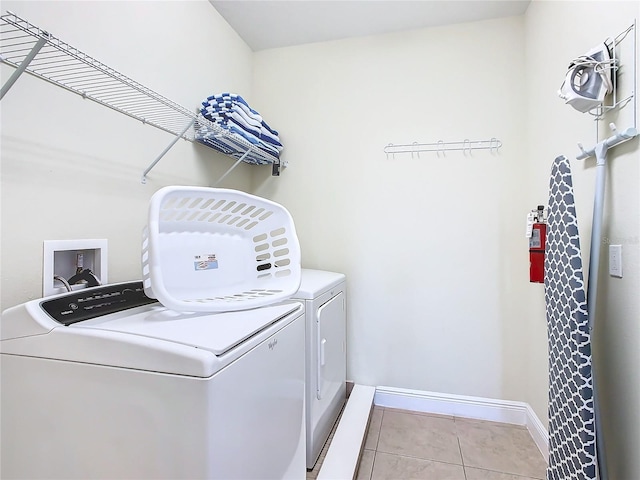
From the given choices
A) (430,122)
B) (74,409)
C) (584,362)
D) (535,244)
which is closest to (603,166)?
(535,244)

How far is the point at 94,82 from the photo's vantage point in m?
1.34

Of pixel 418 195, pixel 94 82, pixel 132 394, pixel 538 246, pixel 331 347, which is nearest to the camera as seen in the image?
pixel 132 394

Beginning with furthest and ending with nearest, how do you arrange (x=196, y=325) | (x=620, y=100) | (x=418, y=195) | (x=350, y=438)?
(x=418, y=195) < (x=350, y=438) < (x=620, y=100) < (x=196, y=325)

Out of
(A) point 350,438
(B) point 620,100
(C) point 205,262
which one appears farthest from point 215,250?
(B) point 620,100

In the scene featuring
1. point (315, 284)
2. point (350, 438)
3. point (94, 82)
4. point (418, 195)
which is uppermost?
point (94, 82)

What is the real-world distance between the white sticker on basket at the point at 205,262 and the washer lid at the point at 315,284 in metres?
0.40

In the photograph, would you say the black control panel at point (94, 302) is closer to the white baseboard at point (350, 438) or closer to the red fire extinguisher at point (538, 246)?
the white baseboard at point (350, 438)

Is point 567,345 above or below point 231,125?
below

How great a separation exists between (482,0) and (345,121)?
1.11 meters

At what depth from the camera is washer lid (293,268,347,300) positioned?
1.71m

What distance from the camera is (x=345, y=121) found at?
2.51 metres

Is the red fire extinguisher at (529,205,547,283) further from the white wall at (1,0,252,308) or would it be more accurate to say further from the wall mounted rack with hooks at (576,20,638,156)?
the white wall at (1,0,252,308)

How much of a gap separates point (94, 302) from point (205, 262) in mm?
381

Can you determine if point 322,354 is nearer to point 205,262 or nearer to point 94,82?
point 205,262
